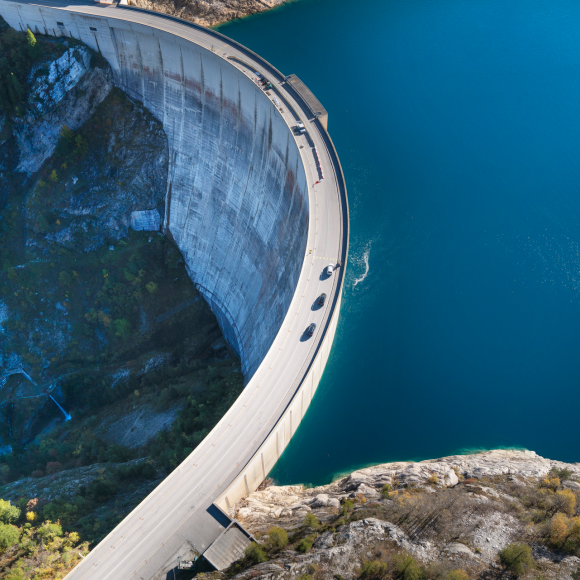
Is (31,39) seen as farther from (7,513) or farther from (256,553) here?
(256,553)

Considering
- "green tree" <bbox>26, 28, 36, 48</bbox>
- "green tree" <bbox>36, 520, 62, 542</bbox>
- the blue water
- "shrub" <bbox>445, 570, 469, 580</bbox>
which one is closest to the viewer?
"shrub" <bbox>445, 570, 469, 580</bbox>

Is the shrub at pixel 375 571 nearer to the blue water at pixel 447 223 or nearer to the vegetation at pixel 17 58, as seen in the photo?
the blue water at pixel 447 223

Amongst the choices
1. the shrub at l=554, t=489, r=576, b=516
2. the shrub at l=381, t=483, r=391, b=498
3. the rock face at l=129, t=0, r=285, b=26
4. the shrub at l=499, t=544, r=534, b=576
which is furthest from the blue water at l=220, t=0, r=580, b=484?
the shrub at l=499, t=544, r=534, b=576

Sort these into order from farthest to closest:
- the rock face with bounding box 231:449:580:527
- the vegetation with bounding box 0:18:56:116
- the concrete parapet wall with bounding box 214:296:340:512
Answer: the vegetation with bounding box 0:18:56:116
the concrete parapet wall with bounding box 214:296:340:512
the rock face with bounding box 231:449:580:527

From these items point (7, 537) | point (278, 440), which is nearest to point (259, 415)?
point (278, 440)

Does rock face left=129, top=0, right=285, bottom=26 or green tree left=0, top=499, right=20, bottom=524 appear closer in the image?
green tree left=0, top=499, right=20, bottom=524

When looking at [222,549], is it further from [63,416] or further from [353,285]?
[63,416]

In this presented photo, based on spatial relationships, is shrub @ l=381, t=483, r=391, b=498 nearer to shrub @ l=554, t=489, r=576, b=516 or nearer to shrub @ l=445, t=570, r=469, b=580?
shrub @ l=445, t=570, r=469, b=580

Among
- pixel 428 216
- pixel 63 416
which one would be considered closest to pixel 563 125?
pixel 428 216
